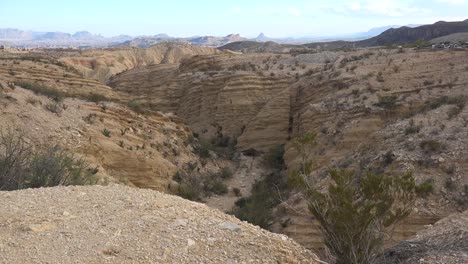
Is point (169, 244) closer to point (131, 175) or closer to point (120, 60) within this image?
point (131, 175)

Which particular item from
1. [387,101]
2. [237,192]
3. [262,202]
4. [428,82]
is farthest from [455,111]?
[237,192]

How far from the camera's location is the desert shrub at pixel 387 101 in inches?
685

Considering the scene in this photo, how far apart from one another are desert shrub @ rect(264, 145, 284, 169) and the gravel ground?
13931mm

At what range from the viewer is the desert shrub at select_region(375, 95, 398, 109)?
17.4m

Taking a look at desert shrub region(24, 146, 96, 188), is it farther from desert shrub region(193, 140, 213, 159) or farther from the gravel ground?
desert shrub region(193, 140, 213, 159)

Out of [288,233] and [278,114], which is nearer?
[288,233]

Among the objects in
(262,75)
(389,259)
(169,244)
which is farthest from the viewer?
(262,75)

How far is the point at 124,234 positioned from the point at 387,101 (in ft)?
46.9

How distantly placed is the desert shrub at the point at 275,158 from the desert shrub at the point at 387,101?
468 centimetres

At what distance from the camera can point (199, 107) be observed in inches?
1106

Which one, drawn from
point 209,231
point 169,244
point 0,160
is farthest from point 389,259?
point 0,160

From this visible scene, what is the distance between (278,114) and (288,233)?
12916 mm

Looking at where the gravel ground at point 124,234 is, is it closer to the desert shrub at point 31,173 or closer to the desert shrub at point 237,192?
the desert shrub at point 31,173

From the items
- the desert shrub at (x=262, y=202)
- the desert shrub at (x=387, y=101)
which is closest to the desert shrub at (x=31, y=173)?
the desert shrub at (x=262, y=202)
